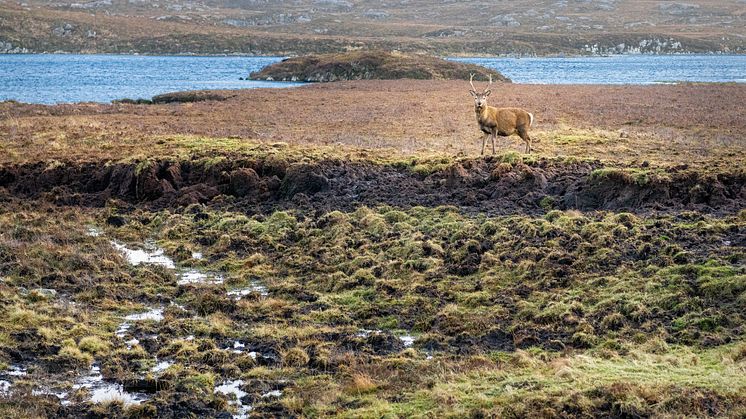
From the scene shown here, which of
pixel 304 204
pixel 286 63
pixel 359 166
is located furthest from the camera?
pixel 286 63

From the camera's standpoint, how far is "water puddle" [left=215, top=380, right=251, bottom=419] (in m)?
12.0

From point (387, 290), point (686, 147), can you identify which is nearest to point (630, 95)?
point (686, 147)

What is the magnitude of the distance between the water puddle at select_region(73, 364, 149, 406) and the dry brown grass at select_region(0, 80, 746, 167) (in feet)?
53.0

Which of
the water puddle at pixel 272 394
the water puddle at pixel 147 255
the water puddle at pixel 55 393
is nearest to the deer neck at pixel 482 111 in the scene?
the water puddle at pixel 147 255

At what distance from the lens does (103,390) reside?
12.8 metres

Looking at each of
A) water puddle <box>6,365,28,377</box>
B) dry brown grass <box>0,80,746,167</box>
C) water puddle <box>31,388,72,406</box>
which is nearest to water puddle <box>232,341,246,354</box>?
water puddle <box>31,388,72,406</box>

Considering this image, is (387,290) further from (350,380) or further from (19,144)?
(19,144)

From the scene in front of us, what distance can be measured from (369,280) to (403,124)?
22722 millimetres

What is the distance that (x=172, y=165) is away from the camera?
88.1 ft

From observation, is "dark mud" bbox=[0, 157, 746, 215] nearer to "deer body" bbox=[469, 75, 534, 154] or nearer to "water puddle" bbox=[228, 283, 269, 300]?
"deer body" bbox=[469, 75, 534, 154]

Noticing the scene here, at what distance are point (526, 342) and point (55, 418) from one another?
711 centimetres

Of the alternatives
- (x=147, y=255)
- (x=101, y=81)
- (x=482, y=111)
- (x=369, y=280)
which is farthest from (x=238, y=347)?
(x=101, y=81)

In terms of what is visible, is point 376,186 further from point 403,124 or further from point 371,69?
point 371,69

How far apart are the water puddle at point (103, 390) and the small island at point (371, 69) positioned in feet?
240
